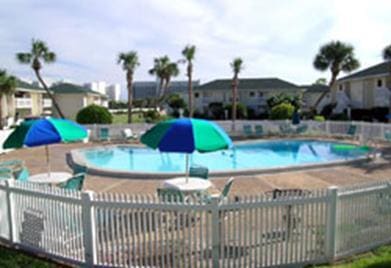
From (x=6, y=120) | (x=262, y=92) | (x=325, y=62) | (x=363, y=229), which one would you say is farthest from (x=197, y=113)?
(x=363, y=229)

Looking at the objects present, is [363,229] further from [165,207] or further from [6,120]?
[6,120]

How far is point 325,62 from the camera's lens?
42.0 metres

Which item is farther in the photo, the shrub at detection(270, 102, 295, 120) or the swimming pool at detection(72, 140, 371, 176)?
the shrub at detection(270, 102, 295, 120)

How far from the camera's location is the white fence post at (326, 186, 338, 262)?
6.26 meters

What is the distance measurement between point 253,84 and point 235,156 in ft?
119

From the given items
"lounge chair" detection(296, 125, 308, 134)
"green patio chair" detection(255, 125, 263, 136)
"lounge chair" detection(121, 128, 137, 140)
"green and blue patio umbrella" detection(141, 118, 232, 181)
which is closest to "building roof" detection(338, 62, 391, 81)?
"lounge chair" detection(296, 125, 308, 134)

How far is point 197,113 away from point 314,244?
47.0 metres

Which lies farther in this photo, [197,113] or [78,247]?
[197,113]

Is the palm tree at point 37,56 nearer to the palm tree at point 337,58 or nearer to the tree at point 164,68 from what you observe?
the tree at point 164,68

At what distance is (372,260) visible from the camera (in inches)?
249

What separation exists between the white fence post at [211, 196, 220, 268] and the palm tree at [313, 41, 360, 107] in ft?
130

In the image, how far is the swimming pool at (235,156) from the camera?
18.8m

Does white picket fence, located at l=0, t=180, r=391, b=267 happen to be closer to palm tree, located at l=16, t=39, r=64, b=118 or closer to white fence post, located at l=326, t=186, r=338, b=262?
white fence post, located at l=326, t=186, r=338, b=262

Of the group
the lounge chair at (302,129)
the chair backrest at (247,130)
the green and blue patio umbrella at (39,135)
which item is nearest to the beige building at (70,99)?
the chair backrest at (247,130)
